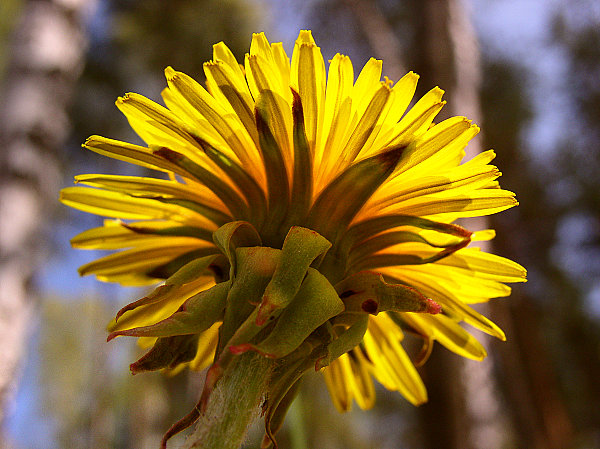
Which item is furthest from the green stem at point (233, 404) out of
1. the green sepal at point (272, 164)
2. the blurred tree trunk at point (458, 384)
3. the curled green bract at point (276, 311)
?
the blurred tree trunk at point (458, 384)

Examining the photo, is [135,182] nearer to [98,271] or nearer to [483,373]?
[98,271]

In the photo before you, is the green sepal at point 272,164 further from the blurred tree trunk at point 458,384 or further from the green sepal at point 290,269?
the blurred tree trunk at point 458,384

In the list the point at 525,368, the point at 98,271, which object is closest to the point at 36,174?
the point at 98,271

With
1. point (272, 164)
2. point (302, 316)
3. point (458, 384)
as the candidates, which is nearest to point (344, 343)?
point (302, 316)

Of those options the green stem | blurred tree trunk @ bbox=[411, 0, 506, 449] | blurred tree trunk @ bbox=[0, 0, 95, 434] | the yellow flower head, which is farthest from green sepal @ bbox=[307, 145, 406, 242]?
blurred tree trunk @ bbox=[411, 0, 506, 449]

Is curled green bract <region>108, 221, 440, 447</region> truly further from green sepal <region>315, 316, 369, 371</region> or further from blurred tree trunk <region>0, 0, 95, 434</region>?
blurred tree trunk <region>0, 0, 95, 434</region>

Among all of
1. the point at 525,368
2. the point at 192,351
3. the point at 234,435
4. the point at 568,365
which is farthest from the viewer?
the point at 568,365
